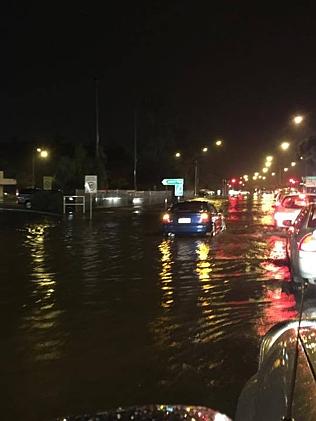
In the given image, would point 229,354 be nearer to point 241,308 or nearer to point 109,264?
point 241,308

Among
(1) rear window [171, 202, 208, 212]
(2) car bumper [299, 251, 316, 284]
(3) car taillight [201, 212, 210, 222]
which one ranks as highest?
(1) rear window [171, 202, 208, 212]

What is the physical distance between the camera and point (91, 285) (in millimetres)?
12266

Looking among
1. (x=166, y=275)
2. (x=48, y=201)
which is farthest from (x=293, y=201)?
(x=48, y=201)

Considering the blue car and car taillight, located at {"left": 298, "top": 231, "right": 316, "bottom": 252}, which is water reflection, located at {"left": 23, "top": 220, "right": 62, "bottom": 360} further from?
the blue car

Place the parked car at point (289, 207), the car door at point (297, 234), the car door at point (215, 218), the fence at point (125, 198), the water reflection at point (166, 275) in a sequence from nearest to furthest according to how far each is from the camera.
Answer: the water reflection at point (166, 275) < the car door at point (297, 234) < the car door at point (215, 218) < the parked car at point (289, 207) < the fence at point (125, 198)

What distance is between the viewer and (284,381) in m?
3.36

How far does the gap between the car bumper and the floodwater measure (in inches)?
20.0

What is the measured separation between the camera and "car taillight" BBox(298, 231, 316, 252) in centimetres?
1099

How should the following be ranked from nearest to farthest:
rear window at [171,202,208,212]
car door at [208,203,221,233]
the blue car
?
1. the blue car
2. rear window at [171,202,208,212]
3. car door at [208,203,221,233]

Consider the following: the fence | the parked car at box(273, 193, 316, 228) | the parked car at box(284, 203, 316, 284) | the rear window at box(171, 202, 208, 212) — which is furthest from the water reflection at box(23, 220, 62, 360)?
the fence

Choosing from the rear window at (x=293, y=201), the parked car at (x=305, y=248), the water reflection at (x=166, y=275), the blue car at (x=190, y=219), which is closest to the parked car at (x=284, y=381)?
the water reflection at (x=166, y=275)

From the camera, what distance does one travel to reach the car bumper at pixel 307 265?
10844mm

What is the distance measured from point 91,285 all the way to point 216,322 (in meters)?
4.07

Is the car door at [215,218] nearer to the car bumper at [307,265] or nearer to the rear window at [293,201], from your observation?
the rear window at [293,201]
